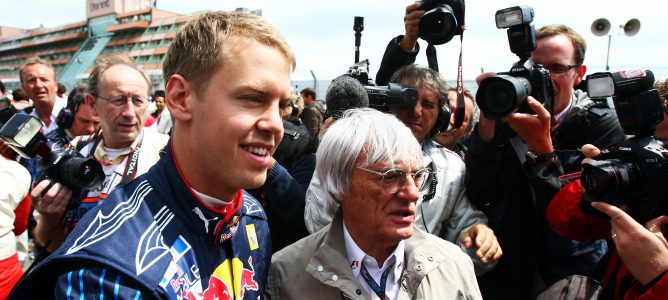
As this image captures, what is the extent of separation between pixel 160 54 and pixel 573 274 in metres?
68.3

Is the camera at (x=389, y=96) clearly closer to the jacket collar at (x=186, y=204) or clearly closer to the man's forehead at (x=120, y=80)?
the jacket collar at (x=186, y=204)

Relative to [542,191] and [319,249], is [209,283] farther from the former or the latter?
[542,191]

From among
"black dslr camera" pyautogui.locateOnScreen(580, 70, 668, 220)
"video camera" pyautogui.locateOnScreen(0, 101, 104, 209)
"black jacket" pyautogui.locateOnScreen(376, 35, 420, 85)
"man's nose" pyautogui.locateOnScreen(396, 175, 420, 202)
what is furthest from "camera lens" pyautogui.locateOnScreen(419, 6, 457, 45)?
"video camera" pyautogui.locateOnScreen(0, 101, 104, 209)

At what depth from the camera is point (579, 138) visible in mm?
2541

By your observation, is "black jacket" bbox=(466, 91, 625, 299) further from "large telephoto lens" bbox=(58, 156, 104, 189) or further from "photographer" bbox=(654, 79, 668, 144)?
"large telephoto lens" bbox=(58, 156, 104, 189)

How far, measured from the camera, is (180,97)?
4.59 ft

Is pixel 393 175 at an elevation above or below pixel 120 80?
below

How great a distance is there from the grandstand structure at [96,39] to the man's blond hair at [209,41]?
66484 mm

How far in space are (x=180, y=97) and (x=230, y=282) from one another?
1.89 feet

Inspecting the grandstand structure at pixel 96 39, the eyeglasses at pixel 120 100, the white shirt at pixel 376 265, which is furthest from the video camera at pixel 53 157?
the grandstand structure at pixel 96 39

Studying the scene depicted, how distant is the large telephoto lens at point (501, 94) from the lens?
2.08 m

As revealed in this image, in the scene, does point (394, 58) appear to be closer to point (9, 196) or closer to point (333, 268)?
point (333, 268)

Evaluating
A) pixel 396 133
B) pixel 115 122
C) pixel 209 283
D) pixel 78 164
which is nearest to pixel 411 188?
pixel 396 133

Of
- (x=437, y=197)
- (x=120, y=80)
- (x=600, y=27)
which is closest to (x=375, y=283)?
(x=437, y=197)
